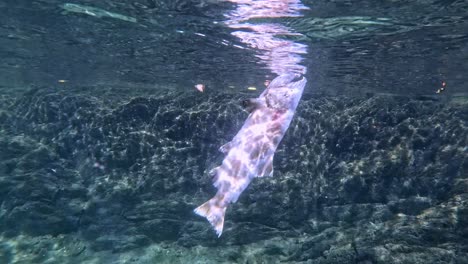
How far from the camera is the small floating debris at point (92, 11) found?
428 inches

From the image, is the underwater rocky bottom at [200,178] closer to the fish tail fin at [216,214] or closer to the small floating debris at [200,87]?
the fish tail fin at [216,214]

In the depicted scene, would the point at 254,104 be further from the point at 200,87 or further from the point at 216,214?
the point at 200,87

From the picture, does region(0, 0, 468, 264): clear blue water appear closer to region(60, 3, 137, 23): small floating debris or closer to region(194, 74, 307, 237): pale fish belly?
region(60, 3, 137, 23): small floating debris

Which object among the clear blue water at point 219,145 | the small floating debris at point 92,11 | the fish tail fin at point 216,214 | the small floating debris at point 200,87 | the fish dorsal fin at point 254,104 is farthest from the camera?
the small floating debris at point 200,87

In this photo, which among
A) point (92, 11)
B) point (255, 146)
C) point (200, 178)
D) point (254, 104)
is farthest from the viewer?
point (200, 178)

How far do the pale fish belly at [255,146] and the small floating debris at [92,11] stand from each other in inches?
277

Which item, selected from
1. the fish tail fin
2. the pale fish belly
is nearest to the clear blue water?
the pale fish belly

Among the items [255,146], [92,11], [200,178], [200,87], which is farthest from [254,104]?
[200,87]

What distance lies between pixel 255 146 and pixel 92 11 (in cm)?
839

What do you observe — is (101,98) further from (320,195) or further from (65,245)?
(320,195)

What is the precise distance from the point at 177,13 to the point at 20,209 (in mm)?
9633

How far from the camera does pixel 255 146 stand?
693 cm

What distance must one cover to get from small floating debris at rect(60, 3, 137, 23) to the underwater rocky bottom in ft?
11.8

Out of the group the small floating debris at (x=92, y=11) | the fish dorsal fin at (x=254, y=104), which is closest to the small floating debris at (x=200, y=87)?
the small floating debris at (x=92, y=11)
